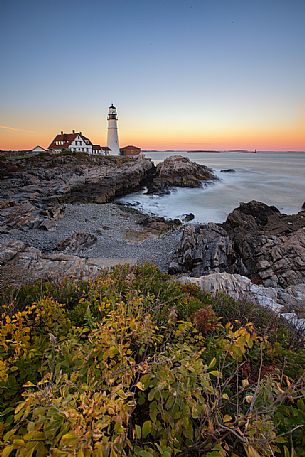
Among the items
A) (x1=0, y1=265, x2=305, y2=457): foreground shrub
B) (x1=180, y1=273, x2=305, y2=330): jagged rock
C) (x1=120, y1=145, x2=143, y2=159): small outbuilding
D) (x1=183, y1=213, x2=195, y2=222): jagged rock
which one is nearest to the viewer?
(x1=0, y1=265, x2=305, y2=457): foreground shrub

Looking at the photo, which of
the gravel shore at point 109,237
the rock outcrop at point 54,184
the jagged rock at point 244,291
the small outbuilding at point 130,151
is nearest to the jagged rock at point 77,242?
the gravel shore at point 109,237

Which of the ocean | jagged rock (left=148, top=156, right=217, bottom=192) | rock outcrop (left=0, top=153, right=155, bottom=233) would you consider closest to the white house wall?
rock outcrop (left=0, top=153, right=155, bottom=233)

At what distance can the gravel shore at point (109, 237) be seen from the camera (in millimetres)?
14203

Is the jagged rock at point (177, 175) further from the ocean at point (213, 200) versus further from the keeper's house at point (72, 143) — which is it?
the keeper's house at point (72, 143)

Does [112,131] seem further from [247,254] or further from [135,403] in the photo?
[135,403]

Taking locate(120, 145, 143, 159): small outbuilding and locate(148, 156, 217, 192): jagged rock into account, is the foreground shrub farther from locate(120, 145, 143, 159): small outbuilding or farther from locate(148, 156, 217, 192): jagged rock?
locate(120, 145, 143, 159): small outbuilding

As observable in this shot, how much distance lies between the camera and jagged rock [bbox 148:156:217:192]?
1542 inches

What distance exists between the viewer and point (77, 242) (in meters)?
15.0

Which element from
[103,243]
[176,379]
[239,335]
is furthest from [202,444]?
[103,243]

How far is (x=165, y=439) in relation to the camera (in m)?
1.69

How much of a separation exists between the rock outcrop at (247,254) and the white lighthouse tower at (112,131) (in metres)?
53.2

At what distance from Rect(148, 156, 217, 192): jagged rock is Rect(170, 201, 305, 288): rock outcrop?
884 inches

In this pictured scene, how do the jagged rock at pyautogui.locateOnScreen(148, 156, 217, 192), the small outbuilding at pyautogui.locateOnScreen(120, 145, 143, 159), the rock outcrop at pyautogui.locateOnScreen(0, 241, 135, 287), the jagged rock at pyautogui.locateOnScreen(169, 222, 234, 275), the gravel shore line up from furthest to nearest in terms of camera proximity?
the small outbuilding at pyautogui.locateOnScreen(120, 145, 143, 159), the jagged rock at pyautogui.locateOnScreen(148, 156, 217, 192), the gravel shore, the jagged rock at pyautogui.locateOnScreen(169, 222, 234, 275), the rock outcrop at pyautogui.locateOnScreen(0, 241, 135, 287)

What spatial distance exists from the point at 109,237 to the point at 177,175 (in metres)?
27.5
